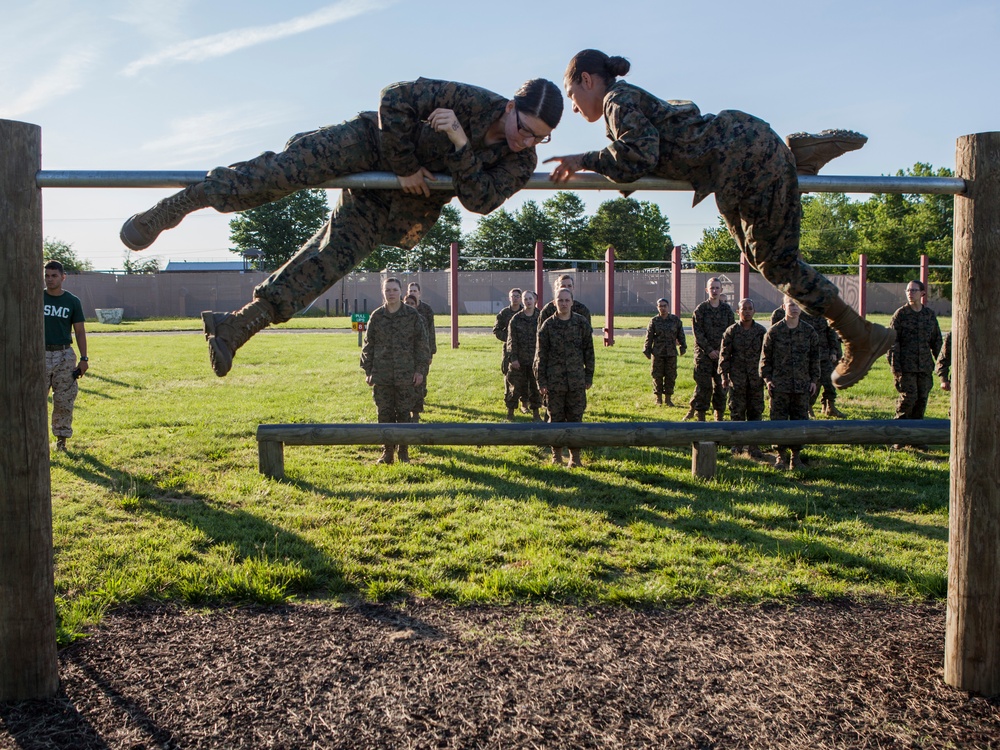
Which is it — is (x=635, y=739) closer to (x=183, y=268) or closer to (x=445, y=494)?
(x=445, y=494)

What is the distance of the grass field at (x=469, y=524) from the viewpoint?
4836 millimetres

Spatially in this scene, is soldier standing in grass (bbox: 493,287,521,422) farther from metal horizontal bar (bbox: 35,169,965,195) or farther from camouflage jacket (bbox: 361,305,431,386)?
metal horizontal bar (bbox: 35,169,965,195)

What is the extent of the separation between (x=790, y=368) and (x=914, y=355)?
2265 millimetres

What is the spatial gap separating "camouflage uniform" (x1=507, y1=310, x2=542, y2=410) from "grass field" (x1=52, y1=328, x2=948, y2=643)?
→ 125cm

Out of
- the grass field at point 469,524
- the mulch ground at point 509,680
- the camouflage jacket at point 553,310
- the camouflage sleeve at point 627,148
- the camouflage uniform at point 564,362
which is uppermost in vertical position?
the camouflage sleeve at point 627,148

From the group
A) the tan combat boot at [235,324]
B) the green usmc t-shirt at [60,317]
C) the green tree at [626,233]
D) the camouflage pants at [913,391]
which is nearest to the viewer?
the tan combat boot at [235,324]

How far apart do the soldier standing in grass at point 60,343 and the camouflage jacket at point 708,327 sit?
7.06 meters

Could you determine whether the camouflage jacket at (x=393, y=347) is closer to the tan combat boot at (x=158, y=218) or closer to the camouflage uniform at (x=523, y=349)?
the camouflage uniform at (x=523, y=349)

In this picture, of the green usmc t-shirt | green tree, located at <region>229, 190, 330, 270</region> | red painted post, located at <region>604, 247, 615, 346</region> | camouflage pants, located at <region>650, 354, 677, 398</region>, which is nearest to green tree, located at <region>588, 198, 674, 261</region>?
green tree, located at <region>229, 190, 330, 270</region>

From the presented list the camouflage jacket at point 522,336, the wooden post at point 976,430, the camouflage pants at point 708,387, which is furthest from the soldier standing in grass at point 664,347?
the wooden post at point 976,430

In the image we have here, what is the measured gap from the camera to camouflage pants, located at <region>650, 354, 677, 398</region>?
11.9m

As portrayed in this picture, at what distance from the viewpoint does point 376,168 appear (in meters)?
3.68

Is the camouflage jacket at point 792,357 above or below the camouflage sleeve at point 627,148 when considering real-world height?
below

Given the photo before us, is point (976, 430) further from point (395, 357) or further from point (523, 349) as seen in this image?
point (523, 349)
